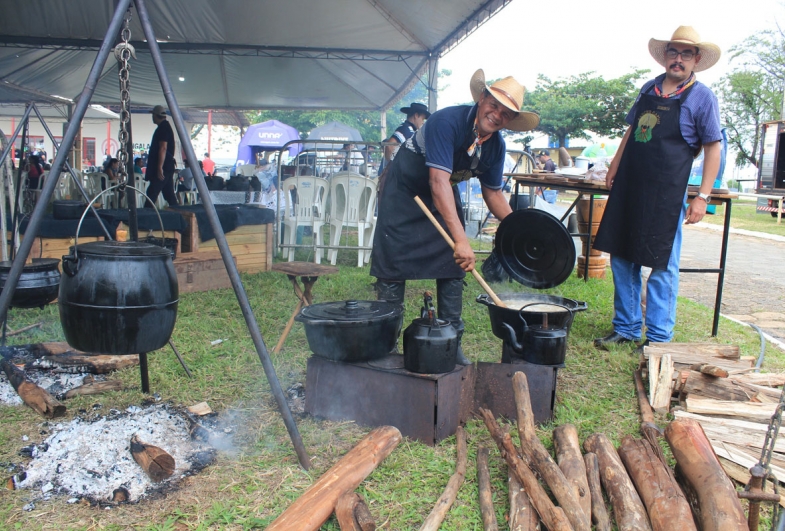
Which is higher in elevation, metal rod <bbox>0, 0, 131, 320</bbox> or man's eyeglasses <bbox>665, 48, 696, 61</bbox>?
man's eyeglasses <bbox>665, 48, 696, 61</bbox>

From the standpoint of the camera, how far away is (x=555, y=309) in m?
3.69

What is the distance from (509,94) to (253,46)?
9860 millimetres

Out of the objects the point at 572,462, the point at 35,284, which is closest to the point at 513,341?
the point at 572,462

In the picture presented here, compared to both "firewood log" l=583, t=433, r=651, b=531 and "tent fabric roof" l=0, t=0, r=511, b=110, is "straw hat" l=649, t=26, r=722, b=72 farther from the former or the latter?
"tent fabric roof" l=0, t=0, r=511, b=110

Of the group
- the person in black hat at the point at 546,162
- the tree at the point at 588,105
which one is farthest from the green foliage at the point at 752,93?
the person in black hat at the point at 546,162

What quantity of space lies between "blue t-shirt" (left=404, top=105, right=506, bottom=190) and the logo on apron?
49.4 inches

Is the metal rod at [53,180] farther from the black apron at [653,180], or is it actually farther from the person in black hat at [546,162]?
the person in black hat at [546,162]

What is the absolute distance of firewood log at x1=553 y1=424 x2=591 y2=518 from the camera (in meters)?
2.26

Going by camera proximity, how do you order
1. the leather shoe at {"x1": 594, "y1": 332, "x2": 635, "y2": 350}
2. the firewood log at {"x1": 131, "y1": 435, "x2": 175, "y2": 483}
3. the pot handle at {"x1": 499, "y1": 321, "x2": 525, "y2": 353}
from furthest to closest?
the leather shoe at {"x1": 594, "y1": 332, "x2": 635, "y2": 350} → the pot handle at {"x1": 499, "y1": 321, "x2": 525, "y2": 353} → the firewood log at {"x1": 131, "y1": 435, "x2": 175, "y2": 483}

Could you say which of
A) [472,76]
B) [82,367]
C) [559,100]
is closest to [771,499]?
[472,76]

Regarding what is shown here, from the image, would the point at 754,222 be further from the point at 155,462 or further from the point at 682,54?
the point at 155,462

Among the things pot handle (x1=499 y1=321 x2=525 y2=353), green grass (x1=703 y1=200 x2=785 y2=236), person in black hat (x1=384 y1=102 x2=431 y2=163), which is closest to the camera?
pot handle (x1=499 y1=321 x2=525 y2=353)

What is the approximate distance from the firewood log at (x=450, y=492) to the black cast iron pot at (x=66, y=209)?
510cm

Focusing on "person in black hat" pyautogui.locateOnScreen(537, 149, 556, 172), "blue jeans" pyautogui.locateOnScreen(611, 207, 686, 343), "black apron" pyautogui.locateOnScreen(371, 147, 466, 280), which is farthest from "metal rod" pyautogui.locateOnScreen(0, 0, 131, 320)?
"person in black hat" pyautogui.locateOnScreen(537, 149, 556, 172)
